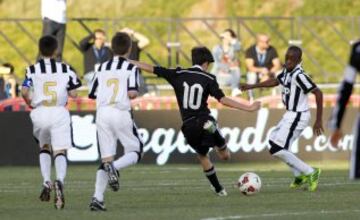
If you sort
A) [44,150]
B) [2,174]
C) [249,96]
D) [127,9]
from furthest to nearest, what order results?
[127,9] < [249,96] < [2,174] < [44,150]

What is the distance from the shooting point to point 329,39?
3422 cm

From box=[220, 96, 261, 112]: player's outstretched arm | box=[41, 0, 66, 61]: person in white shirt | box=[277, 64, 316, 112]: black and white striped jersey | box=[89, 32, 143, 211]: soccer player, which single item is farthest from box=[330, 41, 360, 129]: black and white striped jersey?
box=[41, 0, 66, 61]: person in white shirt

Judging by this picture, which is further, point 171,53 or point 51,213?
point 171,53

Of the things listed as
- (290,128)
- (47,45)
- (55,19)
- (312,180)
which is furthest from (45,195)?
(55,19)

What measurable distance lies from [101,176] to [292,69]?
158 inches

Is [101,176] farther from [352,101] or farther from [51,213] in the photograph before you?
[352,101]

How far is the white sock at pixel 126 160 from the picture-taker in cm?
1436

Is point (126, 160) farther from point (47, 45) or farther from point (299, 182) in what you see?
point (299, 182)

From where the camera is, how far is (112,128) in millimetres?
14367

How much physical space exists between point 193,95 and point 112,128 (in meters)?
1.88

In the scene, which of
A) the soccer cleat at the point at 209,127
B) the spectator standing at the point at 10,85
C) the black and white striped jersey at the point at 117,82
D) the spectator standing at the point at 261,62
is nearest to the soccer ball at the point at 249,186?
the soccer cleat at the point at 209,127

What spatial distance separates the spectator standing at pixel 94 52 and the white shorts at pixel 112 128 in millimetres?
11395

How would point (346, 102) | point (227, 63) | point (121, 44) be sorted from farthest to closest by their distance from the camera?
point (227, 63) → point (121, 44) → point (346, 102)

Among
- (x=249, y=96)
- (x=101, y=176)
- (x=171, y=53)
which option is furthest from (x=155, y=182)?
(x=171, y=53)
